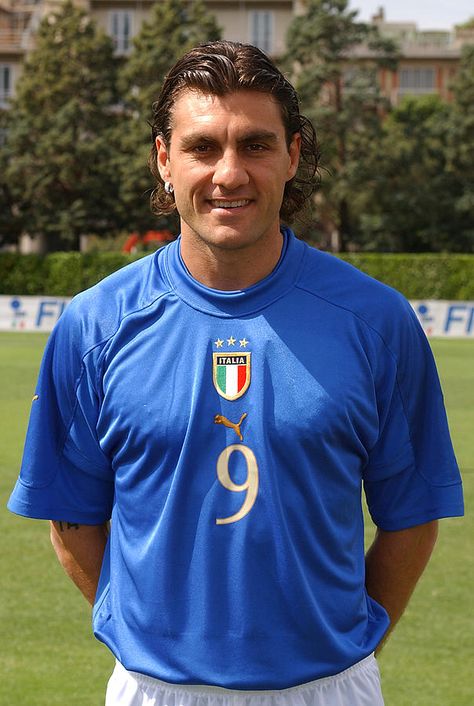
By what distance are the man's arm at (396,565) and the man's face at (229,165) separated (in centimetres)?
84

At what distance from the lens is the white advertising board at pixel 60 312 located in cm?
3128

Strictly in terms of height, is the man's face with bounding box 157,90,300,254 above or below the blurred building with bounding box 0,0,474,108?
above

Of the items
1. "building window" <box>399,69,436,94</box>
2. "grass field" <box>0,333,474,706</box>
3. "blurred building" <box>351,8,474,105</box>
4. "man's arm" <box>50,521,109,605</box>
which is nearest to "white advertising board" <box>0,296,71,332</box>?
"grass field" <box>0,333,474,706</box>

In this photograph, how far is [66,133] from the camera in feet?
184

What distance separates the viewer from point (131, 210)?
55.5 metres

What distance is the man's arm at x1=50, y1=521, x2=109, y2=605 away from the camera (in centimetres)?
317

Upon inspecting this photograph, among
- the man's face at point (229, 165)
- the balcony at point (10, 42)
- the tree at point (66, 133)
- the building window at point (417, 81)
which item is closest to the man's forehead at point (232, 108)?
the man's face at point (229, 165)

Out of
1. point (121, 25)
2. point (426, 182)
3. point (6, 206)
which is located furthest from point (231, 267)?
point (121, 25)

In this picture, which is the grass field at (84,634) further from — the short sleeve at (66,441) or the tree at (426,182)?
the tree at (426,182)

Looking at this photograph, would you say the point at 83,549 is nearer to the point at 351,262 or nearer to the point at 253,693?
the point at 253,693

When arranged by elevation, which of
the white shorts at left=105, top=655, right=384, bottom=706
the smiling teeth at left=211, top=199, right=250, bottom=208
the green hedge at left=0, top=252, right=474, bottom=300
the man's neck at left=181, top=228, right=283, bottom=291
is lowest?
the green hedge at left=0, top=252, right=474, bottom=300

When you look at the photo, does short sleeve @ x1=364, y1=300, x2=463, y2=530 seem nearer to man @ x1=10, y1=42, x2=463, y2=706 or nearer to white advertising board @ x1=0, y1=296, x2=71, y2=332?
man @ x1=10, y1=42, x2=463, y2=706

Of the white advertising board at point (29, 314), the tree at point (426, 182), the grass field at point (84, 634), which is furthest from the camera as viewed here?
the tree at point (426, 182)

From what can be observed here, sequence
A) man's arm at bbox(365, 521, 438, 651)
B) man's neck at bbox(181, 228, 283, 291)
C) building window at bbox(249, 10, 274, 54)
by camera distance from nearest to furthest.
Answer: man's neck at bbox(181, 228, 283, 291) < man's arm at bbox(365, 521, 438, 651) < building window at bbox(249, 10, 274, 54)
